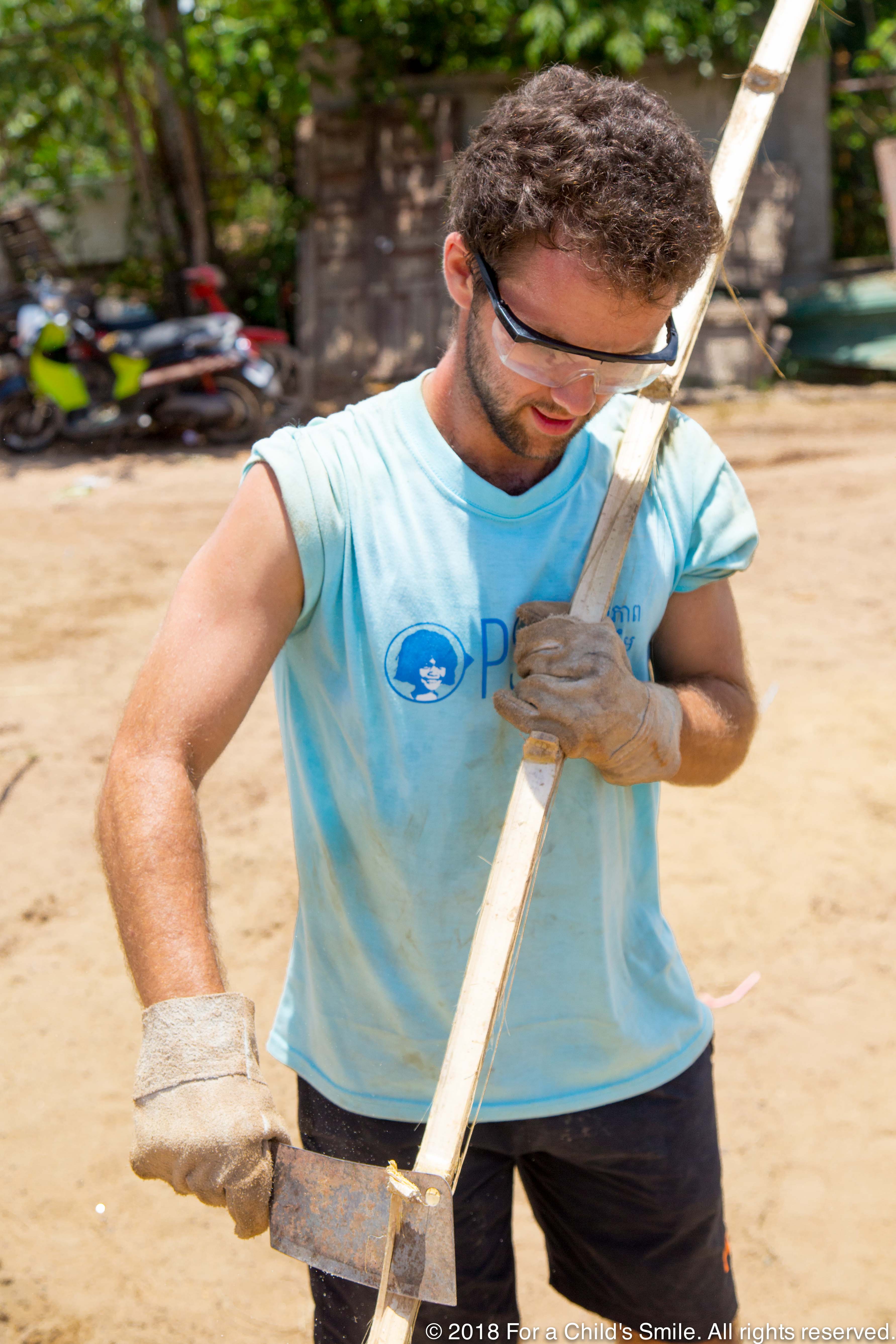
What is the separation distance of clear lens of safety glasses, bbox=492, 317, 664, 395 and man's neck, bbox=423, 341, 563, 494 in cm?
11

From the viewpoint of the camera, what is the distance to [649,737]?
65.1 inches

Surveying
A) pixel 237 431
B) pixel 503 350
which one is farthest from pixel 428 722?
pixel 237 431

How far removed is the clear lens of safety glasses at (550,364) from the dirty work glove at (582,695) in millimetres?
310

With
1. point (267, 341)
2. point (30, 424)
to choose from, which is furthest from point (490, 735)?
point (267, 341)

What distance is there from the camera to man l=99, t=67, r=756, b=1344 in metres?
1.41

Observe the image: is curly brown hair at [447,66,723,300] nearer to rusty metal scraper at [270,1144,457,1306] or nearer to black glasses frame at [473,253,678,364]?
black glasses frame at [473,253,678,364]

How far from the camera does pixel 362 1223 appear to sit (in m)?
1.36

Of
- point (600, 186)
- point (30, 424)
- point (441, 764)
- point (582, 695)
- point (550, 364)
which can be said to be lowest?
point (30, 424)

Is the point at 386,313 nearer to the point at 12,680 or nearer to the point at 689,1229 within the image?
the point at 12,680

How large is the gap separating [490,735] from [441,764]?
0.09 meters

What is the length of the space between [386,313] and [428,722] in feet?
29.5

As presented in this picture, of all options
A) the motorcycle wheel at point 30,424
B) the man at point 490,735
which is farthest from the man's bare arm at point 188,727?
the motorcycle wheel at point 30,424

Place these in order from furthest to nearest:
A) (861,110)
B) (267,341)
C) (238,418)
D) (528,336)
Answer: (861,110)
(267,341)
(238,418)
(528,336)

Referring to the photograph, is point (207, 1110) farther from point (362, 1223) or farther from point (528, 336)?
point (528, 336)
